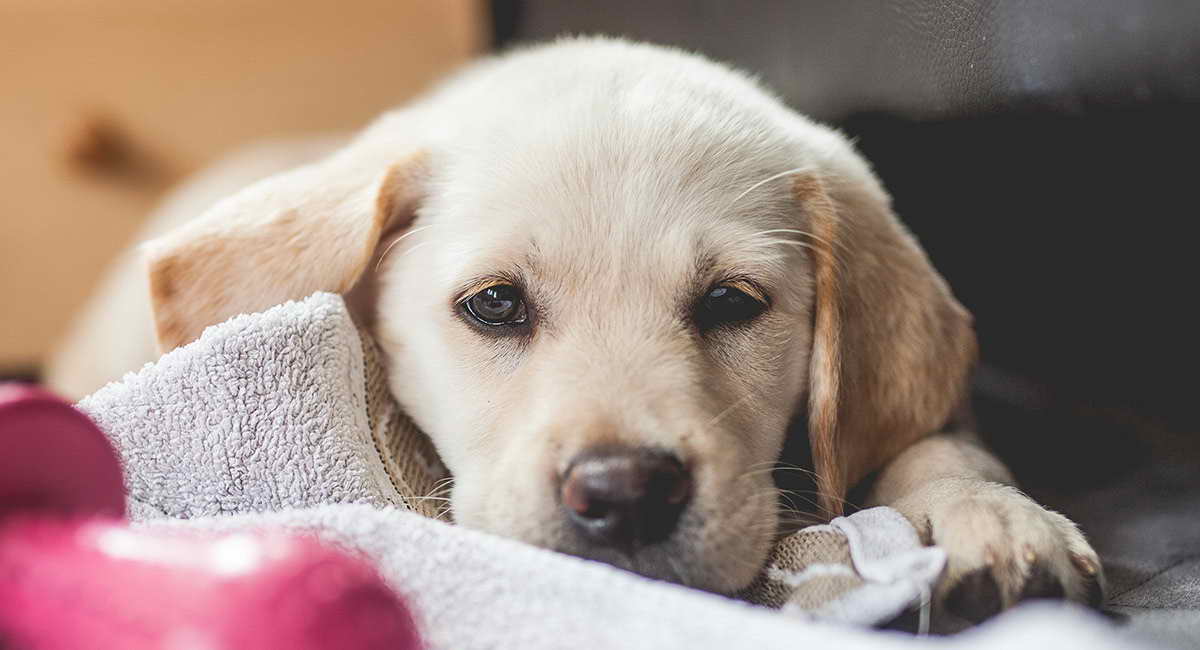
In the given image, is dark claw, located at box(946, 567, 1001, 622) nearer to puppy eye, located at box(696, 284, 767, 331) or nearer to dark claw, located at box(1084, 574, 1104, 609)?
dark claw, located at box(1084, 574, 1104, 609)

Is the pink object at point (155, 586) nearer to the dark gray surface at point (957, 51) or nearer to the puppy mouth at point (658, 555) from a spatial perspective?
the puppy mouth at point (658, 555)

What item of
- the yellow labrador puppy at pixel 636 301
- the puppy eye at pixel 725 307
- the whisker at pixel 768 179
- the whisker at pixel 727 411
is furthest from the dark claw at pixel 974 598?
the whisker at pixel 768 179

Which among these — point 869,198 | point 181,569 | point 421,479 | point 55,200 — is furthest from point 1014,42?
point 55,200

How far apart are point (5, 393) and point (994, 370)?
2.40 metres

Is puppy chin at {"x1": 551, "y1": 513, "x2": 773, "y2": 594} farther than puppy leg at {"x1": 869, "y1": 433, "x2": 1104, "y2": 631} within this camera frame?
Yes

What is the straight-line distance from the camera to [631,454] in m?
1.43

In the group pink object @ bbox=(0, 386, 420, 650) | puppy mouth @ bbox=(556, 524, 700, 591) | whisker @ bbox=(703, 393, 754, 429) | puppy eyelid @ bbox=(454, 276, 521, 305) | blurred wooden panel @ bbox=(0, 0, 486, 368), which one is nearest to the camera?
pink object @ bbox=(0, 386, 420, 650)

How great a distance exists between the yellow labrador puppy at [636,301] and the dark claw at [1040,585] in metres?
0.10

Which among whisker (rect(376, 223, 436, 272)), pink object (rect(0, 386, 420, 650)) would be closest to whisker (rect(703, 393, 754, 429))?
whisker (rect(376, 223, 436, 272))

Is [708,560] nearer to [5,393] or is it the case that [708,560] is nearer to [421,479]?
[421,479]

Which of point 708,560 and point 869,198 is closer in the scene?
point 708,560

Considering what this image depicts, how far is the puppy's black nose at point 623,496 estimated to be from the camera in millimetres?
1398

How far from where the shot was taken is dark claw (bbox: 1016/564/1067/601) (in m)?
1.34

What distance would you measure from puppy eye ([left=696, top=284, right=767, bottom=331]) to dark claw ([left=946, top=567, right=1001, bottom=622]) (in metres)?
0.65
